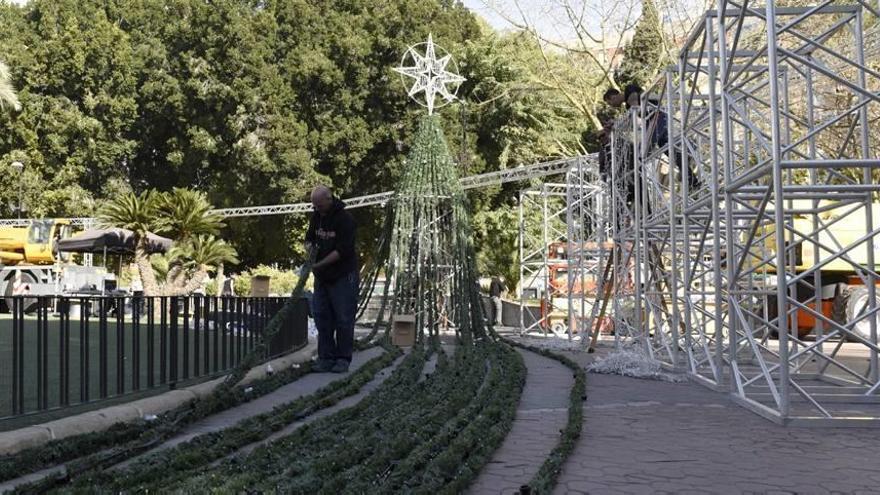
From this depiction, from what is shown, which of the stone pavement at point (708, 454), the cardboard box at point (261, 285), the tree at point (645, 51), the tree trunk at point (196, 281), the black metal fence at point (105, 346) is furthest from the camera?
the tree at point (645, 51)

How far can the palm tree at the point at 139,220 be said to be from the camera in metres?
23.4

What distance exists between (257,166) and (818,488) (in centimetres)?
2922

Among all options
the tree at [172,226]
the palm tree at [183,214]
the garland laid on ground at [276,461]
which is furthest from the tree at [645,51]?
the garland laid on ground at [276,461]

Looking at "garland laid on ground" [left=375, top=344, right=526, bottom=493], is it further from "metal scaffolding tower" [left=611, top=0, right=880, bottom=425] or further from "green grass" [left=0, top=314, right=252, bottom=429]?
"green grass" [left=0, top=314, right=252, bottom=429]

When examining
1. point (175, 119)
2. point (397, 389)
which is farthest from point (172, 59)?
point (397, 389)

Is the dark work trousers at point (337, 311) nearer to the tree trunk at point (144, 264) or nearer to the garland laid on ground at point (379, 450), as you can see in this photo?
the garland laid on ground at point (379, 450)

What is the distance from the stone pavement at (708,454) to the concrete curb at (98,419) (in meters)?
2.68

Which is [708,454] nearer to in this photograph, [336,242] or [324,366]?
[336,242]

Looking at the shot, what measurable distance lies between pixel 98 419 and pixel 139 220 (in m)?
19.0

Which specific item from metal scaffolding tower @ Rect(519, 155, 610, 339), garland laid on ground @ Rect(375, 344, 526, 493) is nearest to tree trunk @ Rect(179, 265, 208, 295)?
metal scaffolding tower @ Rect(519, 155, 610, 339)

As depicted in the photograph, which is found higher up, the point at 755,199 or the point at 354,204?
the point at 354,204

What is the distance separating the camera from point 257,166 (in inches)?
1265

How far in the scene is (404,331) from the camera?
45.2ft

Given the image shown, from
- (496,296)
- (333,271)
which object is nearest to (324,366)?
(333,271)
